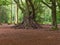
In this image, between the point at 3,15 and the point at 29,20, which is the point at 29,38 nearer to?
the point at 29,20

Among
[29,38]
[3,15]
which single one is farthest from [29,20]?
[3,15]

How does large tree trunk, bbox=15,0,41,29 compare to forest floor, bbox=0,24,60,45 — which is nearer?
forest floor, bbox=0,24,60,45

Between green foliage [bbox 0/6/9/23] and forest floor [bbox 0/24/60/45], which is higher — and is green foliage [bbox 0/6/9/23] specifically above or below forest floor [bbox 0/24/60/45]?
above

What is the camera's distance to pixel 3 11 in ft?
149

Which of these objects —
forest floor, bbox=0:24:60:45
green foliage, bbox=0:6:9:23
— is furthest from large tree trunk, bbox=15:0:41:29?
green foliage, bbox=0:6:9:23

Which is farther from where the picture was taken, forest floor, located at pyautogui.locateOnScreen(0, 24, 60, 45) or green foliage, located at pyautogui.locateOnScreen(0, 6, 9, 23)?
green foliage, located at pyautogui.locateOnScreen(0, 6, 9, 23)

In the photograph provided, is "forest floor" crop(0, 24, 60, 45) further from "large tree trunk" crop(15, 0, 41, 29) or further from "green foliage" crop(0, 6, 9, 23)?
"green foliage" crop(0, 6, 9, 23)

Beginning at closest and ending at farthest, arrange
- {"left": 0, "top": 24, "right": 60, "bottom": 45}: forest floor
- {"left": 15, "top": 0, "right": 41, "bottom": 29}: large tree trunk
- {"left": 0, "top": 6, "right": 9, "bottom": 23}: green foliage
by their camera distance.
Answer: {"left": 0, "top": 24, "right": 60, "bottom": 45}: forest floor < {"left": 15, "top": 0, "right": 41, "bottom": 29}: large tree trunk < {"left": 0, "top": 6, "right": 9, "bottom": 23}: green foliage

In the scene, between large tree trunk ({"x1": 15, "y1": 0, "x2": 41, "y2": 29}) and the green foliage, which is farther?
the green foliage

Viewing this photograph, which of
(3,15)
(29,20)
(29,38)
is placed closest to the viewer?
(29,38)

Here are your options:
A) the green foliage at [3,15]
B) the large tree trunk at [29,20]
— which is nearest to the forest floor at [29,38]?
the large tree trunk at [29,20]

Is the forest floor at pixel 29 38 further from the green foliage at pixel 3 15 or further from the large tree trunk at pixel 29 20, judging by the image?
the green foliage at pixel 3 15

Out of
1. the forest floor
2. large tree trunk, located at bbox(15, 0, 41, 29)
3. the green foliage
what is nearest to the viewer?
the forest floor

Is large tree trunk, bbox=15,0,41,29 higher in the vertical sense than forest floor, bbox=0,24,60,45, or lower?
higher
